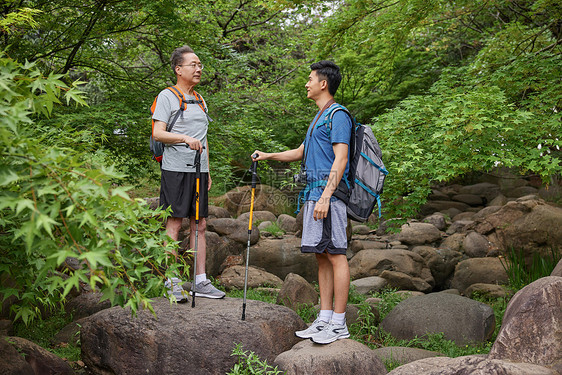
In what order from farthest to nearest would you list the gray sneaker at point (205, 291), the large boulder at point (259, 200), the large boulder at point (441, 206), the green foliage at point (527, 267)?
1. the large boulder at point (441, 206)
2. the large boulder at point (259, 200)
3. the green foliage at point (527, 267)
4. the gray sneaker at point (205, 291)

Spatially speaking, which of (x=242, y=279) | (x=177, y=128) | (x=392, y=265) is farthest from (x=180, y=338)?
(x=392, y=265)

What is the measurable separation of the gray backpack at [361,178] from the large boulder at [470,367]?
1.17m

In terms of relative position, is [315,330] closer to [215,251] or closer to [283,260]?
[215,251]

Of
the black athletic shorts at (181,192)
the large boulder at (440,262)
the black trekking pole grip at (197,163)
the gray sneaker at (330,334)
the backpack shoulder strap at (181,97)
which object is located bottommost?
the large boulder at (440,262)

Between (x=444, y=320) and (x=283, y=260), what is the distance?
12.2 feet

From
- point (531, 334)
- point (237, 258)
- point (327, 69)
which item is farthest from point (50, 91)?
point (237, 258)

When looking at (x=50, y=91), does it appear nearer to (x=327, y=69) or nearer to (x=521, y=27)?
(x=327, y=69)

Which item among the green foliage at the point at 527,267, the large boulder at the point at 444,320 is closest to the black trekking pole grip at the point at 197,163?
the large boulder at the point at 444,320

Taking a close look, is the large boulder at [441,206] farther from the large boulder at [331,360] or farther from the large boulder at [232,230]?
the large boulder at [331,360]

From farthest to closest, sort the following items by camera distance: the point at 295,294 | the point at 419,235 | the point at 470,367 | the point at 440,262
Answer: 1. the point at 419,235
2. the point at 440,262
3. the point at 295,294
4. the point at 470,367

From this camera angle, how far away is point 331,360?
350 cm

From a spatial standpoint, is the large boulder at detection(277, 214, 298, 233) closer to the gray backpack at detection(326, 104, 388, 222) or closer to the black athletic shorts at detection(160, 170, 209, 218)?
the black athletic shorts at detection(160, 170, 209, 218)

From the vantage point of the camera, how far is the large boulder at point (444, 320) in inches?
201

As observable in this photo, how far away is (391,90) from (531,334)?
887 cm
